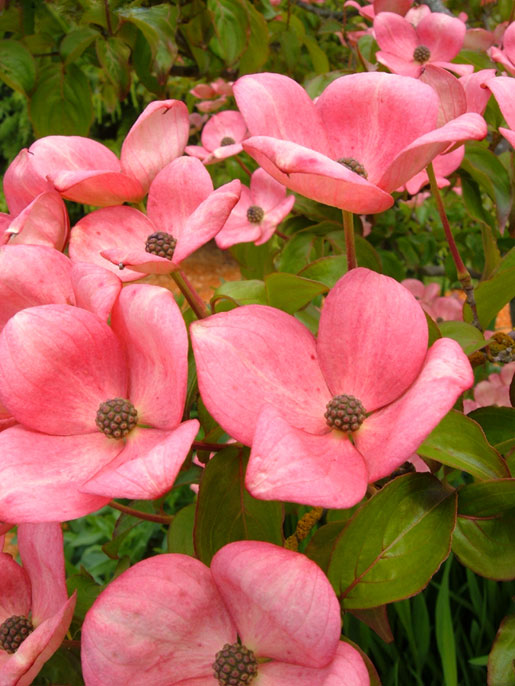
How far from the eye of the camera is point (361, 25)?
1.38m

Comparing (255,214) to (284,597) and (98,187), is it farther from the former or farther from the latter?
(284,597)

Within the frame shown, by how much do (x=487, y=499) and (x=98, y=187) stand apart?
0.33m

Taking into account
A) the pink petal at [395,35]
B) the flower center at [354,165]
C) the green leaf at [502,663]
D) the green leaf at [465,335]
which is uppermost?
the pink petal at [395,35]

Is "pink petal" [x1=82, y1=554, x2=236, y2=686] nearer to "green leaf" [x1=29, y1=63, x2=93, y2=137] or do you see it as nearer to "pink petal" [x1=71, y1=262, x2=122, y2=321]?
"pink petal" [x1=71, y1=262, x2=122, y2=321]

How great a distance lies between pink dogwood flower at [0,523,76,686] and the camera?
341 millimetres

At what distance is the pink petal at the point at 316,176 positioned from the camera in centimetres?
32

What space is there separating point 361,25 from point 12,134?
377cm

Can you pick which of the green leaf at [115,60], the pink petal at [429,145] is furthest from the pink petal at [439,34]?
the pink petal at [429,145]

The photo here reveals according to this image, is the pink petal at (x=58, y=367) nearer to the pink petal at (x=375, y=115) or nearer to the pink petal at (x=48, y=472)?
the pink petal at (x=48, y=472)

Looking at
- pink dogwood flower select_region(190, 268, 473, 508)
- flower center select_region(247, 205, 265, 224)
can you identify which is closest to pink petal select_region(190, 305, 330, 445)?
pink dogwood flower select_region(190, 268, 473, 508)

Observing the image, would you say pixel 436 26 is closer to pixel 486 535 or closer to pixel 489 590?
pixel 486 535

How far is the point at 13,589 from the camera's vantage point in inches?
17.0

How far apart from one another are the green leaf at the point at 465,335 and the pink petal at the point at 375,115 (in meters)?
0.15

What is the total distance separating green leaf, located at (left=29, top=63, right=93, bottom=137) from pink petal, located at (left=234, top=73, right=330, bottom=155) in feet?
1.71
